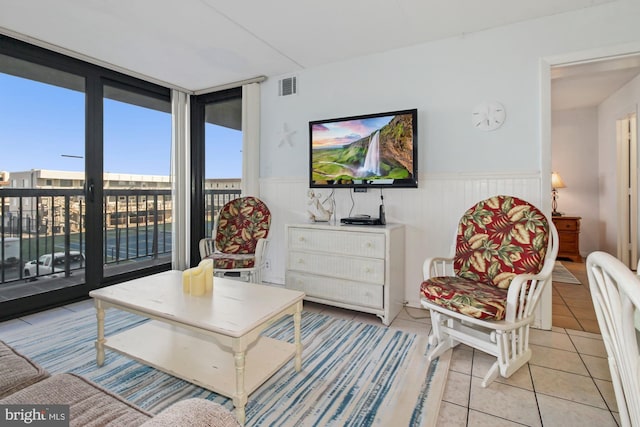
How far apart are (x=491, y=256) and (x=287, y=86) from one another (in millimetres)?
2682

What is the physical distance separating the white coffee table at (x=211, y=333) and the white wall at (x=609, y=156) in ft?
15.8

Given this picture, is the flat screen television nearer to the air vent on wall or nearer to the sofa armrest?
the air vent on wall

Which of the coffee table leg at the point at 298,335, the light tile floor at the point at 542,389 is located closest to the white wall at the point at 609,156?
the light tile floor at the point at 542,389

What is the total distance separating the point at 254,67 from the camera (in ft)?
10.9

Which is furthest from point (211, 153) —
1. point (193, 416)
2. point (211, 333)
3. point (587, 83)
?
point (587, 83)

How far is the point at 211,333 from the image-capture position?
4.55 feet

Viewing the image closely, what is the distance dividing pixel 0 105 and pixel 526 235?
167 inches

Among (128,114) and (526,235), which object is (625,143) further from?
(128,114)

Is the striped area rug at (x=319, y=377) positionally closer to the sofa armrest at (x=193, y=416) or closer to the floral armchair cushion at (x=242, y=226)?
the sofa armrest at (x=193, y=416)

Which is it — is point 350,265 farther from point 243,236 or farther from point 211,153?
point 211,153

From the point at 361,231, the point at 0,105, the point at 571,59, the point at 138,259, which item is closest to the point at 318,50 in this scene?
the point at 361,231

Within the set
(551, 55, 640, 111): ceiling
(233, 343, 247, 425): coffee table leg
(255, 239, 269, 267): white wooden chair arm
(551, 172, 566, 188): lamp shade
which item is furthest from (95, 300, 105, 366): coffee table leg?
(551, 172, 566, 188): lamp shade

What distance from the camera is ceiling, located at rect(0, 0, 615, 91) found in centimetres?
225

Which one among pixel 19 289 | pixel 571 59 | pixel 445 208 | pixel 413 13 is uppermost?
pixel 413 13
